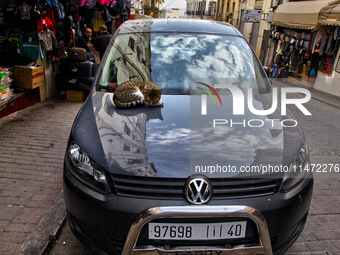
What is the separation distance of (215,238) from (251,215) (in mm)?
284

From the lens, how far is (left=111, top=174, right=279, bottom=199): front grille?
1843 millimetres

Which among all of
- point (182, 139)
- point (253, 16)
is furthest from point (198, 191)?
point (253, 16)

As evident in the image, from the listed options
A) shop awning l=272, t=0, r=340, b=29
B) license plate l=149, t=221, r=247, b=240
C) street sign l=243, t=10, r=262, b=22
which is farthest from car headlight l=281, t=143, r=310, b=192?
street sign l=243, t=10, r=262, b=22

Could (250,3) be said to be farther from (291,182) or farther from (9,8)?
(291,182)

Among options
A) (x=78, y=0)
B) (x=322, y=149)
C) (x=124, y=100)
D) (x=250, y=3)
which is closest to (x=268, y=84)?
(x=124, y=100)

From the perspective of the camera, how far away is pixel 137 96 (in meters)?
2.68

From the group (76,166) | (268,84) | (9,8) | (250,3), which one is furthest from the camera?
(250,3)

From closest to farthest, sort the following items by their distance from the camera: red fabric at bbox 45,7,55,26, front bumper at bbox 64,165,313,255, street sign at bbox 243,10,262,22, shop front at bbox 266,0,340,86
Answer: front bumper at bbox 64,165,313,255, red fabric at bbox 45,7,55,26, shop front at bbox 266,0,340,86, street sign at bbox 243,10,262,22

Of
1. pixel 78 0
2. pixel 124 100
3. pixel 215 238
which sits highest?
pixel 78 0

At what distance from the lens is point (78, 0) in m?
8.44

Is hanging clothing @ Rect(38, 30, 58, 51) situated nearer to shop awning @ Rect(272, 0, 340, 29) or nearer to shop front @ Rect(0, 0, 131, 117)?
shop front @ Rect(0, 0, 131, 117)

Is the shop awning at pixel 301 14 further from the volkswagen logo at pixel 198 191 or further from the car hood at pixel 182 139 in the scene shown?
the volkswagen logo at pixel 198 191

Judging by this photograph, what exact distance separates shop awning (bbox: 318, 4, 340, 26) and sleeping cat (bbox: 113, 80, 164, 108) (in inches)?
447

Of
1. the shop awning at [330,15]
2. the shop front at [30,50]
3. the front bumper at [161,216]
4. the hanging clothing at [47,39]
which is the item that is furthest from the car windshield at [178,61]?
the shop awning at [330,15]
